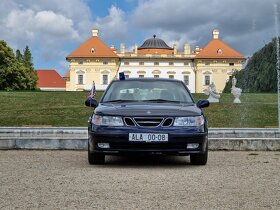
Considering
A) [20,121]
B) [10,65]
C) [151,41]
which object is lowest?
[20,121]

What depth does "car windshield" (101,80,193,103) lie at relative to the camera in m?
8.21

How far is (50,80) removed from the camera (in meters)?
119

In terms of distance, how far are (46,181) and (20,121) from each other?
19104 mm

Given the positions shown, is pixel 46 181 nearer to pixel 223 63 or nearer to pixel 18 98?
pixel 18 98

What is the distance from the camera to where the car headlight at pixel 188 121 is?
7280mm

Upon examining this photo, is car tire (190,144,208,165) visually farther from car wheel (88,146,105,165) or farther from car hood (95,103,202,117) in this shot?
car wheel (88,146,105,165)

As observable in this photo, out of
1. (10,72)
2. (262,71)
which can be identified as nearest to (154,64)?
(10,72)

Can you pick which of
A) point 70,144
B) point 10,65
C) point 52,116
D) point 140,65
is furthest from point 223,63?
point 70,144

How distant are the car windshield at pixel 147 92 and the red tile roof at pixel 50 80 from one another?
4285 inches

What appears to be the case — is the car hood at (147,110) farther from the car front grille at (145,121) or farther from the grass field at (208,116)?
the grass field at (208,116)

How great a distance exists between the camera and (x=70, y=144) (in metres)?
10.5

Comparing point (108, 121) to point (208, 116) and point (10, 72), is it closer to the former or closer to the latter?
point (208, 116)

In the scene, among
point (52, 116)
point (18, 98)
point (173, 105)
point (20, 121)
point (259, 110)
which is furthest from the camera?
point (18, 98)

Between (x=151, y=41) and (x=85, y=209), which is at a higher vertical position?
(x=151, y=41)
